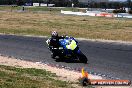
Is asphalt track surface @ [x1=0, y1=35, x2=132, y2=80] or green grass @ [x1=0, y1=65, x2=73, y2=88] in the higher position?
green grass @ [x1=0, y1=65, x2=73, y2=88]

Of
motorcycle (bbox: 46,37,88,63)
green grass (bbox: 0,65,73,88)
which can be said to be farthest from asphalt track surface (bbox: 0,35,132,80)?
green grass (bbox: 0,65,73,88)

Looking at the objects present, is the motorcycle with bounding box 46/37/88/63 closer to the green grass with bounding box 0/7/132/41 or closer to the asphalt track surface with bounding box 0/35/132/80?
the asphalt track surface with bounding box 0/35/132/80

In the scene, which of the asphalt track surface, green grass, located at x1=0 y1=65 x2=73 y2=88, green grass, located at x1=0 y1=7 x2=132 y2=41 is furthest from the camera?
green grass, located at x1=0 y1=7 x2=132 y2=41

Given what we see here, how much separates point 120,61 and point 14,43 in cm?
859

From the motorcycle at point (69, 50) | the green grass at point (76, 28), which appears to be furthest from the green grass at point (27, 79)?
the green grass at point (76, 28)

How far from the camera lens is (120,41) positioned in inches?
1031

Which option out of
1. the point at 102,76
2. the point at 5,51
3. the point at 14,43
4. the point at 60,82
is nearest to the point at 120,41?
the point at 14,43

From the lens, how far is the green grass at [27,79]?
1036cm

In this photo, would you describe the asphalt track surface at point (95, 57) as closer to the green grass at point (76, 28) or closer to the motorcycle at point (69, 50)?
the motorcycle at point (69, 50)

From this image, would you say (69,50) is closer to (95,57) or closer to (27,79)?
(95,57)

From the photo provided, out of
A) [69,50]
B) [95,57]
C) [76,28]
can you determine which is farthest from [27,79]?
[76,28]

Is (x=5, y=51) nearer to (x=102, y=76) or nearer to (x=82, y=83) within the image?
(x=102, y=76)

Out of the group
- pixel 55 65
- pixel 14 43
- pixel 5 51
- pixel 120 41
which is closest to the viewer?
pixel 55 65

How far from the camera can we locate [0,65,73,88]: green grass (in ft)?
34.0
